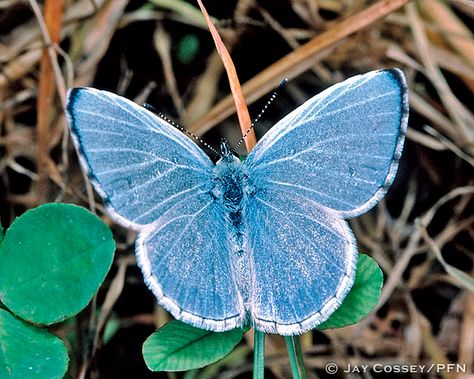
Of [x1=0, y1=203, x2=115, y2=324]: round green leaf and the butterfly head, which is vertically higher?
the butterfly head

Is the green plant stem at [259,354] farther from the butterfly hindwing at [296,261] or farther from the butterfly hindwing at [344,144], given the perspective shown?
the butterfly hindwing at [344,144]

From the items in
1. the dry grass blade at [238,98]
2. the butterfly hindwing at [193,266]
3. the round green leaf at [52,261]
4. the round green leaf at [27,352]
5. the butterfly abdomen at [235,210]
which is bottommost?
the round green leaf at [27,352]

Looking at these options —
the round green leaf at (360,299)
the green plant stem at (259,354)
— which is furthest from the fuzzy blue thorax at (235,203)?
the round green leaf at (360,299)

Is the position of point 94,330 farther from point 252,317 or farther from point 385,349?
point 385,349

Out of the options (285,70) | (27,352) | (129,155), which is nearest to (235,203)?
(129,155)

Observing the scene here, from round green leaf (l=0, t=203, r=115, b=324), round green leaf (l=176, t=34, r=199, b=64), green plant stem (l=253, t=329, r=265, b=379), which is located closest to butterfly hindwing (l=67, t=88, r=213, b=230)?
round green leaf (l=0, t=203, r=115, b=324)

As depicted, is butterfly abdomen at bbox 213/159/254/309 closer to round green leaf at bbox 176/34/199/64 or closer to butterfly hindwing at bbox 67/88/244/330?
butterfly hindwing at bbox 67/88/244/330
